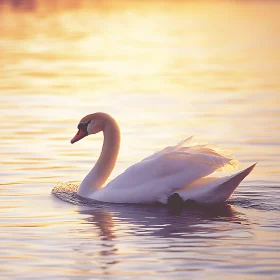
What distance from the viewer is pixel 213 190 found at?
11570 mm

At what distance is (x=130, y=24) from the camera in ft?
142

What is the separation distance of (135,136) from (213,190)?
17.6ft

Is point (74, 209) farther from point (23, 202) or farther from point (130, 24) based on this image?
point (130, 24)

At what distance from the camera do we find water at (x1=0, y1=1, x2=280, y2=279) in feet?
30.9

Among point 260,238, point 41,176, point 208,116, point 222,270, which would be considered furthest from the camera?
point 208,116

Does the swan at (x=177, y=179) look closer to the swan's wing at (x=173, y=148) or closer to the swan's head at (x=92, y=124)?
the swan's wing at (x=173, y=148)

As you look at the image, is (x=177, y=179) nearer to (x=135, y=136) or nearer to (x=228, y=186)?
(x=228, y=186)

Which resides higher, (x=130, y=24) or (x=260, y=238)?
(x=130, y=24)

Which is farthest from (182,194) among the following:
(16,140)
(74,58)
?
(74,58)

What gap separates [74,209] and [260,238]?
8.92ft

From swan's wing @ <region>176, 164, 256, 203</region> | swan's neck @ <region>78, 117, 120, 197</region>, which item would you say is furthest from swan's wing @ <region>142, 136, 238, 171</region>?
swan's neck @ <region>78, 117, 120, 197</region>

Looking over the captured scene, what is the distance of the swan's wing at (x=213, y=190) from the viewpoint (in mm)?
11477

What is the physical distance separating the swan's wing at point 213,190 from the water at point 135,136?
143mm

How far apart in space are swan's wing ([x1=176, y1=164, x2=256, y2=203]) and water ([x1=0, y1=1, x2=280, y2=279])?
0.47 ft
